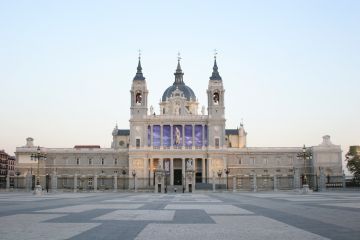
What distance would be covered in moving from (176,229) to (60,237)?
14.4 ft

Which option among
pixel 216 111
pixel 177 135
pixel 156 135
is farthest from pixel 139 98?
pixel 216 111

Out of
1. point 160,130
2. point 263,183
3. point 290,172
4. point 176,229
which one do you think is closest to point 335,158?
point 290,172

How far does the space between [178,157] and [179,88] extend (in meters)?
32.7

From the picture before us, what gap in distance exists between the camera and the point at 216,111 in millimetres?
128500

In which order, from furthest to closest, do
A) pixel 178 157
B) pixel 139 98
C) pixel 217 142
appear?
pixel 139 98 < pixel 217 142 < pixel 178 157

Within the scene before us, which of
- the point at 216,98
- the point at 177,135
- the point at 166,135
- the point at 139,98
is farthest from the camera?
the point at 139,98

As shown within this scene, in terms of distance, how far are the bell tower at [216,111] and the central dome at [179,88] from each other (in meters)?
19.8

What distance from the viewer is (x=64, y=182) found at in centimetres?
13075

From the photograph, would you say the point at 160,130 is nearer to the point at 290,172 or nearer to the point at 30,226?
the point at 290,172

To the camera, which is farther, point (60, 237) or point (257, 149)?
point (257, 149)

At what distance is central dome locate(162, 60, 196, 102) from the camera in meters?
149

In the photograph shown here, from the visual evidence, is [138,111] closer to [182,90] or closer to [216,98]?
[216,98]

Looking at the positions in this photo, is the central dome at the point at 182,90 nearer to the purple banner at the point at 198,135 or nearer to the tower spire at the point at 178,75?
the tower spire at the point at 178,75

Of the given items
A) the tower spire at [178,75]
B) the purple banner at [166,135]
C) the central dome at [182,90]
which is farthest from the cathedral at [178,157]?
the tower spire at [178,75]
